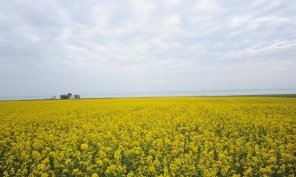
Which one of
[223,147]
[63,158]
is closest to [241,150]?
[223,147]

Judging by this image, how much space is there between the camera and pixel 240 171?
283 inches

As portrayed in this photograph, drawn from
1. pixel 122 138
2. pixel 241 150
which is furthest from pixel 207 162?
pixel 122 138

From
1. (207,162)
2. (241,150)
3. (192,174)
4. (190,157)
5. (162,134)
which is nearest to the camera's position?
(192,174)

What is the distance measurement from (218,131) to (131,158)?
5748 mm

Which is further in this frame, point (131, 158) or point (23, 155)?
point (131, 158)

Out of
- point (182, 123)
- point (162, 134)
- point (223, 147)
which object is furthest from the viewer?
point (182, 123)

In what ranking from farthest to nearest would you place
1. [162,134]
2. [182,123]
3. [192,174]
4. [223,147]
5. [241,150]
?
[182,123], [162,134], [223,147], [241,150], [192,174]

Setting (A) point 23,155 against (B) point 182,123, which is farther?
(B) point 182,123

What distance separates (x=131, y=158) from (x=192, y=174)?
2565 millimetres

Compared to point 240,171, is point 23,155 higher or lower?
higher

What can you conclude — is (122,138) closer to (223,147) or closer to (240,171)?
(223,147)

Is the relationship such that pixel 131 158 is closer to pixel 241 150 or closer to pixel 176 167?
pixel 176 167

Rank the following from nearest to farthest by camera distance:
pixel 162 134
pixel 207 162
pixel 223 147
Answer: pixel 207 162 < pixel 223 147 < pixel 162 134

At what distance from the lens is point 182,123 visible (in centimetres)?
1402
